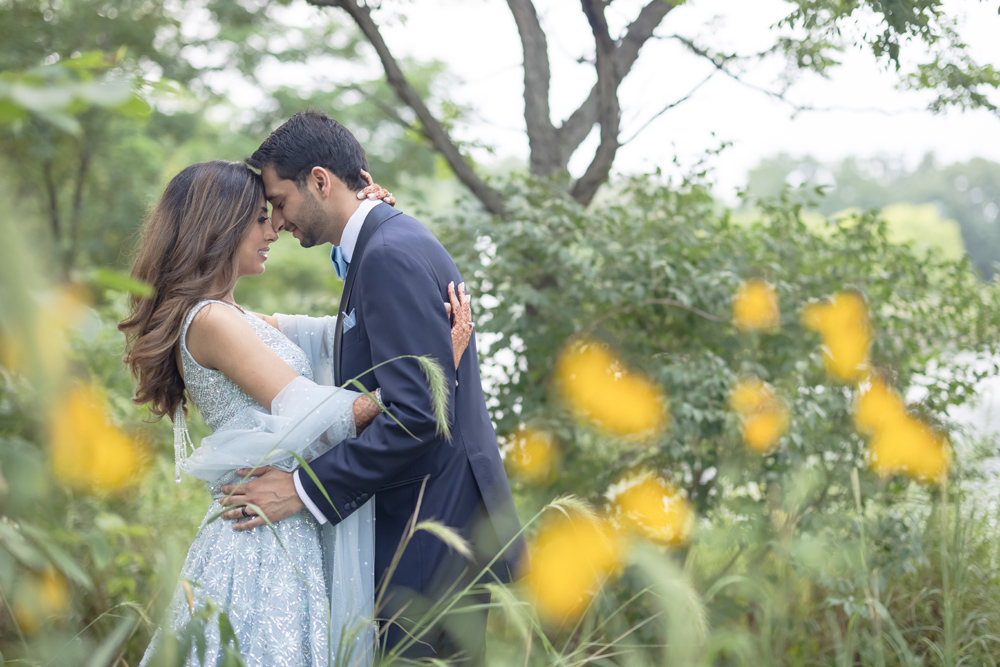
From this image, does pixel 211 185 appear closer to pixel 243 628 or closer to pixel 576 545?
pixel 243 628

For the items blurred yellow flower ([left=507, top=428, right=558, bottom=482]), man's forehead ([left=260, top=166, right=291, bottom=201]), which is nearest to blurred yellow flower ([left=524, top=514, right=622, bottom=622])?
blurred yellow flower ([left=507, top=428, right=558, bottom=482])

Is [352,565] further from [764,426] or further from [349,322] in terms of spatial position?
[764,426]

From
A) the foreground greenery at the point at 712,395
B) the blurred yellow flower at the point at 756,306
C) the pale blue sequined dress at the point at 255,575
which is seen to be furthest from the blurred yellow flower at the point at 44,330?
the blurred yellow flower at the point at 756,306

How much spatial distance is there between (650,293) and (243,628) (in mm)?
2057

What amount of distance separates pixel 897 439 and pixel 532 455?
135 centimetres

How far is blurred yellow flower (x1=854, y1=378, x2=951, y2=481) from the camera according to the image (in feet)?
8.57

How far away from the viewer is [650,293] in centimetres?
310

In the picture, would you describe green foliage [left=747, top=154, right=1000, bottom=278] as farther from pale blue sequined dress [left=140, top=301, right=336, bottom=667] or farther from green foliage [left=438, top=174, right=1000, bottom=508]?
pale blue sequined dress [left=140, top=301, right=336, bottom=667]

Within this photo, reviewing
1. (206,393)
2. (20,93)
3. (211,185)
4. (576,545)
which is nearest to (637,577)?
(576,545)

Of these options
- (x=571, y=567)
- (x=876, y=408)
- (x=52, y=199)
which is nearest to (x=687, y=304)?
(x=876, y=408)

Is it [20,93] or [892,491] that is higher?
[892,491]

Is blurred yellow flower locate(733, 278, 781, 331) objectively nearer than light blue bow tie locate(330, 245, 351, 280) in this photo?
No

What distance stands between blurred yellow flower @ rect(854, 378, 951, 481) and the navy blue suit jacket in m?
1.47

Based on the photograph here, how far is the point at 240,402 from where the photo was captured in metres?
1.81
